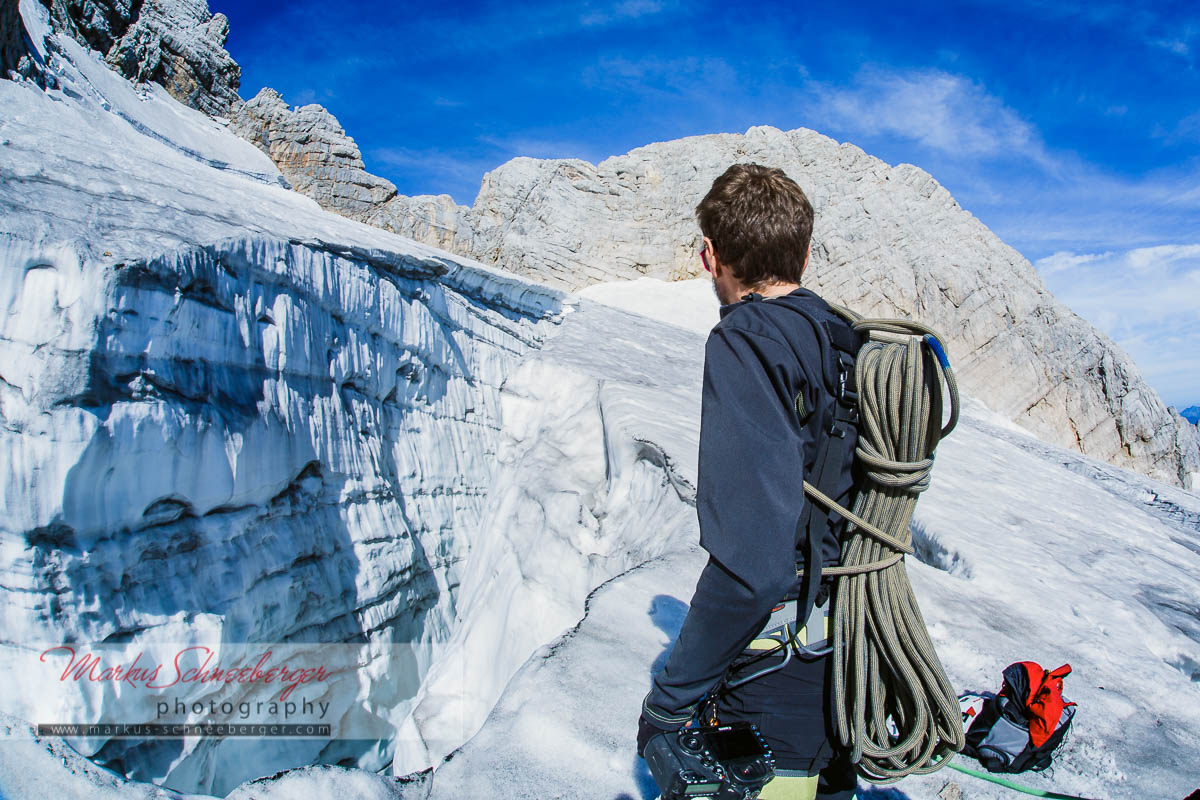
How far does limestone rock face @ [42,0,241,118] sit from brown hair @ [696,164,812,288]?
16577 mm

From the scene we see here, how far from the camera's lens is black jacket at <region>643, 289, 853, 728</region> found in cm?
114

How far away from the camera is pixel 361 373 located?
5.39m

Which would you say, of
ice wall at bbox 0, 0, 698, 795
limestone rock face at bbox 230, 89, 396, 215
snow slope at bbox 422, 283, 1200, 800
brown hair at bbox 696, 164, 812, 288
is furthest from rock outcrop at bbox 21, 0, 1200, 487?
brown hair at bbox 696, 164, 812, 288

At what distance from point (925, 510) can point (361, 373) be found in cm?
452

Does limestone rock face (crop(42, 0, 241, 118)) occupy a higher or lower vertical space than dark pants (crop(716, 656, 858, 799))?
higher

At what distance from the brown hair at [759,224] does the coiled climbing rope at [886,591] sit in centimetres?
24

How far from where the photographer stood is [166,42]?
1888cm

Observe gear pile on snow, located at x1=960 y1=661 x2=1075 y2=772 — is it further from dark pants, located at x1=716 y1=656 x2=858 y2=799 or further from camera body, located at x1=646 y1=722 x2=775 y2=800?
camera body, located at x1=646 y1=722 x2=775 y2=800

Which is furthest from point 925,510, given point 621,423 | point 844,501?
point 844,501

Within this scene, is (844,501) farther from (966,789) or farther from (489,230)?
(489,230)

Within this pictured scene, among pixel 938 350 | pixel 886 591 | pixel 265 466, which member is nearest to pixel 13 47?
pixel 265 466

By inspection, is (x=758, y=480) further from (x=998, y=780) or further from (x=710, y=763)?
(x=998, y=780)

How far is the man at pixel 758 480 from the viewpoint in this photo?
116 cm

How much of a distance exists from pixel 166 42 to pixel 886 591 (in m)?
24.6
